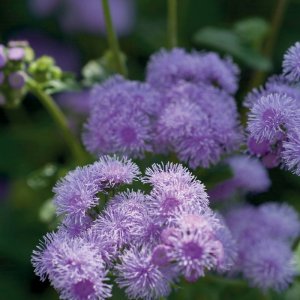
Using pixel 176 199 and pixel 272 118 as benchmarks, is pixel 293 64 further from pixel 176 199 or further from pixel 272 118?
pixel 176 199

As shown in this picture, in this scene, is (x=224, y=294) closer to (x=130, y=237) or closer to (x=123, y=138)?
(x=123, y=138)

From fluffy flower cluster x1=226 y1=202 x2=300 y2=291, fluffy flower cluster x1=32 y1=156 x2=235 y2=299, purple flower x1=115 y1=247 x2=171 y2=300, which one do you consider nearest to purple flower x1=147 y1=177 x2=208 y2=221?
fluffy flower cluster x1=32 y1=156 x2=235 y2=299

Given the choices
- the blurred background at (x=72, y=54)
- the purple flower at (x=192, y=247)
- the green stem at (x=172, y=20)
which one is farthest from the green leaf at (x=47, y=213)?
the purple flower at (x=192, y=247)

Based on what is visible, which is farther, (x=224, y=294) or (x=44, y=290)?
(x=44, y=290)

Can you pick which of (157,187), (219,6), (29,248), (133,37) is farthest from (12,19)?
(157,187)

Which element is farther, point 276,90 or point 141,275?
point 276,90

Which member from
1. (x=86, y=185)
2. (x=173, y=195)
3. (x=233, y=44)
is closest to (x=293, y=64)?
(x=173, y=195)

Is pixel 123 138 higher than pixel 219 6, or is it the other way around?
pixel 123 138
